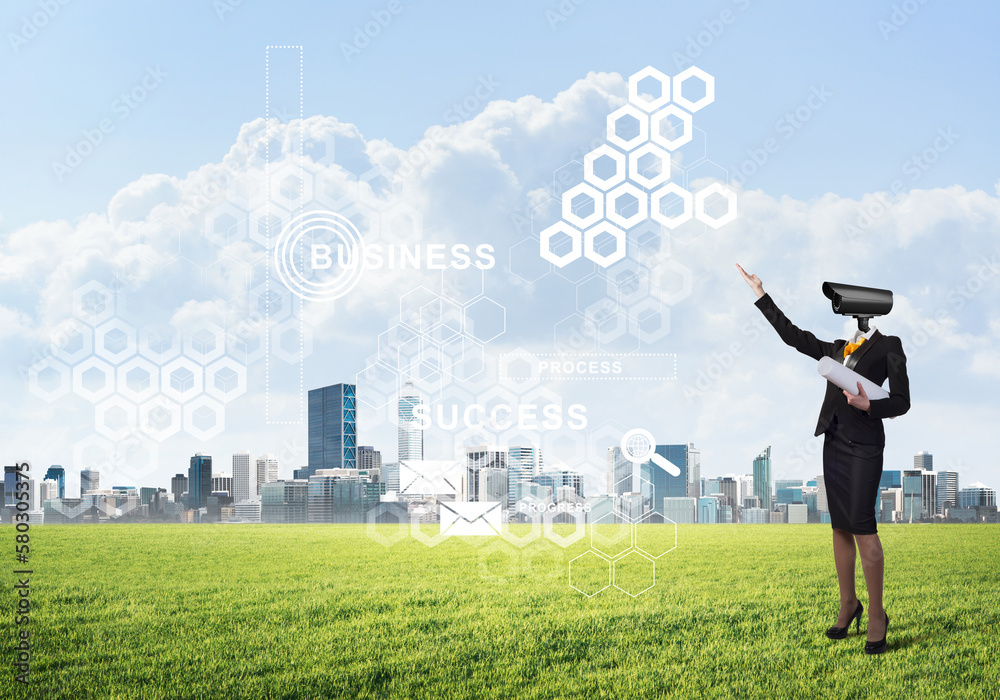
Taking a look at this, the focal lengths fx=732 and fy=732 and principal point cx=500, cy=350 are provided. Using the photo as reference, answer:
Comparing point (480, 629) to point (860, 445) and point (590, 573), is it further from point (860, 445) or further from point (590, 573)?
point (860, 445)

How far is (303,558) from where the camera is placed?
33.8 feet

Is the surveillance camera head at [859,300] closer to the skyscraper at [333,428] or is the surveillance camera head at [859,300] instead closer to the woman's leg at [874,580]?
the woman's leg at [874,580]

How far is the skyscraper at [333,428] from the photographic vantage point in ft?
37.6

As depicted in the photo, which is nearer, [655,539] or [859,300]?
[859,300]

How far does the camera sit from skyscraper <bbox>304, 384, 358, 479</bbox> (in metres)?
11.4

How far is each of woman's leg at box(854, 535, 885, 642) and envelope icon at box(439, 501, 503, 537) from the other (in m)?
5.01

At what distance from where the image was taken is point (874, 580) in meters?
5.71

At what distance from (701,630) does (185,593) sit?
5429 millimetres

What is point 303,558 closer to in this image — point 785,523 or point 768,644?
point 768,644

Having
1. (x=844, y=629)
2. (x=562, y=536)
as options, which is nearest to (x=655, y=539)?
(x=562, y=536)

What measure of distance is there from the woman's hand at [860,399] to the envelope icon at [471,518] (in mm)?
5407

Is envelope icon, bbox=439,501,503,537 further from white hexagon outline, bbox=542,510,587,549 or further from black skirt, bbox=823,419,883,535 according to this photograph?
black skirt, bbox=823,419,883,535

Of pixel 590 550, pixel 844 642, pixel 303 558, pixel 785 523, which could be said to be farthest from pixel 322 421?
pixel 785 523

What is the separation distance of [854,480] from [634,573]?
3.70 meters
